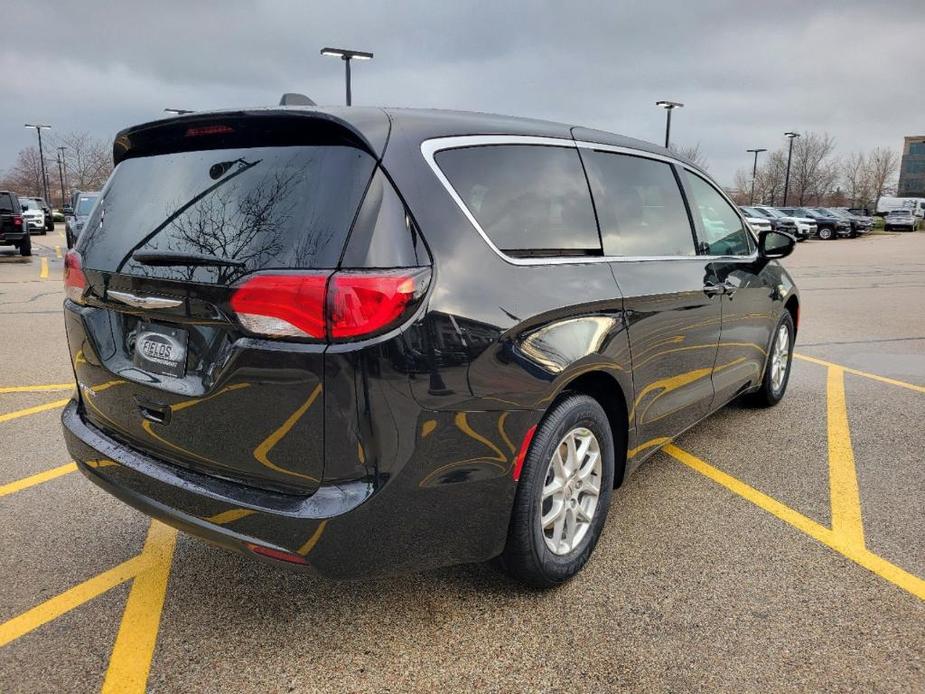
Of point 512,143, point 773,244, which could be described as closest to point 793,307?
point 773,244

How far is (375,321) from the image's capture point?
6.66 ft

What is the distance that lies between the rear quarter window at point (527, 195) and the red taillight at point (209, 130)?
73cm

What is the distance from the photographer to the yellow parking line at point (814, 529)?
9.50ft

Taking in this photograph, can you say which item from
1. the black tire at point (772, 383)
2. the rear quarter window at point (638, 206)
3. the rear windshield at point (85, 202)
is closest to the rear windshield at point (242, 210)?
the rear quarter window at point (638, 206)

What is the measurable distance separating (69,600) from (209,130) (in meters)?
1.84

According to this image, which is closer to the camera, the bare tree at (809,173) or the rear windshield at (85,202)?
the rear windshield at (85,202)

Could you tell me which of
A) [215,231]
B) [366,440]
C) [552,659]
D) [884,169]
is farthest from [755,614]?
[884,169]

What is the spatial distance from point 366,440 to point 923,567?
97.7 inches

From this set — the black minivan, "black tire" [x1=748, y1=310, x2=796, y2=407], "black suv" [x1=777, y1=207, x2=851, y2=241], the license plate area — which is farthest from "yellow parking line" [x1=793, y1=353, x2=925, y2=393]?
"black suv" [x1=777, y1=207, x2=851, y2=241]

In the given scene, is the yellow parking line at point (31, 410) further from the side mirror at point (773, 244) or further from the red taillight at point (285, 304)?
the side mirror at point (773, 244)

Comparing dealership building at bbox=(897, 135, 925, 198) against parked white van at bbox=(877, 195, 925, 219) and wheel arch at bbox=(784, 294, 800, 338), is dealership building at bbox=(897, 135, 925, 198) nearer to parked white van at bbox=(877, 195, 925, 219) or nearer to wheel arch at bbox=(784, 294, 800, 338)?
parked white van at bbox=(877, 195, 925, 219)

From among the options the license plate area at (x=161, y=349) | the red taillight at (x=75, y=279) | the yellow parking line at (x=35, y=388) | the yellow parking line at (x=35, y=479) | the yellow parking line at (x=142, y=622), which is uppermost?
the red taillight at (x=75, y=279)

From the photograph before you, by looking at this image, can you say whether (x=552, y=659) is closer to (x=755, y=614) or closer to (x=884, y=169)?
(x=755, y=614)

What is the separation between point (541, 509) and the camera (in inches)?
102
